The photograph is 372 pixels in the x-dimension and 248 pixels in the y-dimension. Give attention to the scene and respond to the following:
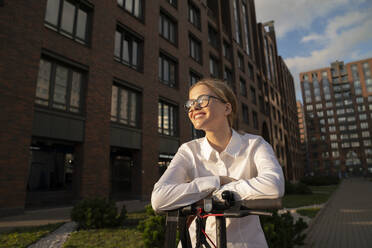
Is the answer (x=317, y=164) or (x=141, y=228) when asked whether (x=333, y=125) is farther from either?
(x=141, y=228)

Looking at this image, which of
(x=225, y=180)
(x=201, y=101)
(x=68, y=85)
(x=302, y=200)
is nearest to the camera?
(x=225, y=180)

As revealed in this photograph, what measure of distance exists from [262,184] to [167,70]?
703 inches

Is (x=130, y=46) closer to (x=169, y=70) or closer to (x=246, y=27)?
(x=169, y=70)

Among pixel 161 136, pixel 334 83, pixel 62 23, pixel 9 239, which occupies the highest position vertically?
pixel 334 83

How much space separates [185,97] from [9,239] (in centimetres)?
1504

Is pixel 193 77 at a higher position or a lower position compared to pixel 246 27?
lower

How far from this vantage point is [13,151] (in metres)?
8.44

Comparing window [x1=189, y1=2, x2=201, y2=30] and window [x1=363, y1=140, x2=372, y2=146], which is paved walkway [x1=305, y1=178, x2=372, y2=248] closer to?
window [x1=189, y1=2, x2=201, y2=30]

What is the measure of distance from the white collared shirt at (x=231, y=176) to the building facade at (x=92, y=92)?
30.1 feet

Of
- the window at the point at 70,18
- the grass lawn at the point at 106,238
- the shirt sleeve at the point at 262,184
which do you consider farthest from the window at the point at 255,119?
the shirt sleeve at the point at 262,184

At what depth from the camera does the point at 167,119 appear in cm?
1769

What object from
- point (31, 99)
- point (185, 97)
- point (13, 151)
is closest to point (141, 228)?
point (13, 151)

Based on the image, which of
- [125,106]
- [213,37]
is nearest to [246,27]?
[213,37]

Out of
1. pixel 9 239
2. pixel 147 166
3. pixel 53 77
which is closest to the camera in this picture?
pixel 9 239
